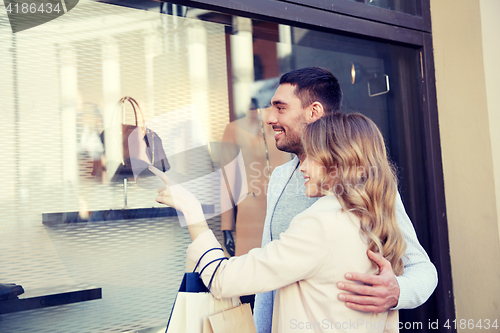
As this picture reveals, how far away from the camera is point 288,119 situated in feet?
5.33

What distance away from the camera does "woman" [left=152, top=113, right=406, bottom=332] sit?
102cm

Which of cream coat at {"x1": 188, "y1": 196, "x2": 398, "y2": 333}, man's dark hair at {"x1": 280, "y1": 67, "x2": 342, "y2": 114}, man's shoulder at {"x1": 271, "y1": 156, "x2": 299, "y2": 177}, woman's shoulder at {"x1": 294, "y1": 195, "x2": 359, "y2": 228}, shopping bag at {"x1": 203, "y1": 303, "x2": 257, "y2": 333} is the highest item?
man's dark hair at {"x1": 280, "y1": 67, "x2": 342, "y2": 114}

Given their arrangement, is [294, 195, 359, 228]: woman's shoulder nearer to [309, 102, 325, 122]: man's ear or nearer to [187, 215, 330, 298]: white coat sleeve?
[187, 215, 330, 298]: white coat sleeve

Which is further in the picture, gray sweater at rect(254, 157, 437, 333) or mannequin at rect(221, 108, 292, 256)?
mannequin at rect(221, 108, 292, 256)

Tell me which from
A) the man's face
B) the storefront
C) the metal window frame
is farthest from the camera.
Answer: the metal window frame

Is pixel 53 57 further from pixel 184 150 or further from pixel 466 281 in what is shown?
pixel 466 281

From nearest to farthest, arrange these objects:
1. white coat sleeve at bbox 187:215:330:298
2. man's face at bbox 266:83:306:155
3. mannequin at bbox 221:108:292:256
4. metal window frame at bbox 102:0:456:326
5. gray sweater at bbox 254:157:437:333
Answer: white coat sleeve at bbox 187:215:330:298
gray sweater at bbox 254:157:437:333
man's face at bbox 266:83:306:155
mannequin at bbox 221:108:292:256
metal window frame at bbox 102:0:456:326

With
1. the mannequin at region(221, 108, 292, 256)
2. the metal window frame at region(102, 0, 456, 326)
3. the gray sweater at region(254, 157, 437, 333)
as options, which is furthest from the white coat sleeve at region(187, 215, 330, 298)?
the metal window frame at region(102, 0, 456, 326)

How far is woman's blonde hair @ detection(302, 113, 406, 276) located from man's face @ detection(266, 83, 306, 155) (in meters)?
0.39

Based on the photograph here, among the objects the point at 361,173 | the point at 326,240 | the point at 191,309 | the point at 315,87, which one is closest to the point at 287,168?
the point at 315,87

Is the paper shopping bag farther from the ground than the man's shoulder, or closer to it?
closer to it

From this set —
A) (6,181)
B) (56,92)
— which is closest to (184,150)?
(56,92)

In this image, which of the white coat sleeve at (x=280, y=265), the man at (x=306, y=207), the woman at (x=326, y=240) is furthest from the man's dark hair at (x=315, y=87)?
the white coat sleeve at (x=280, y=265)

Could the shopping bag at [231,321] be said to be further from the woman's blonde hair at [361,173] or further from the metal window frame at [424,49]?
the metal window frame at [424,49]
